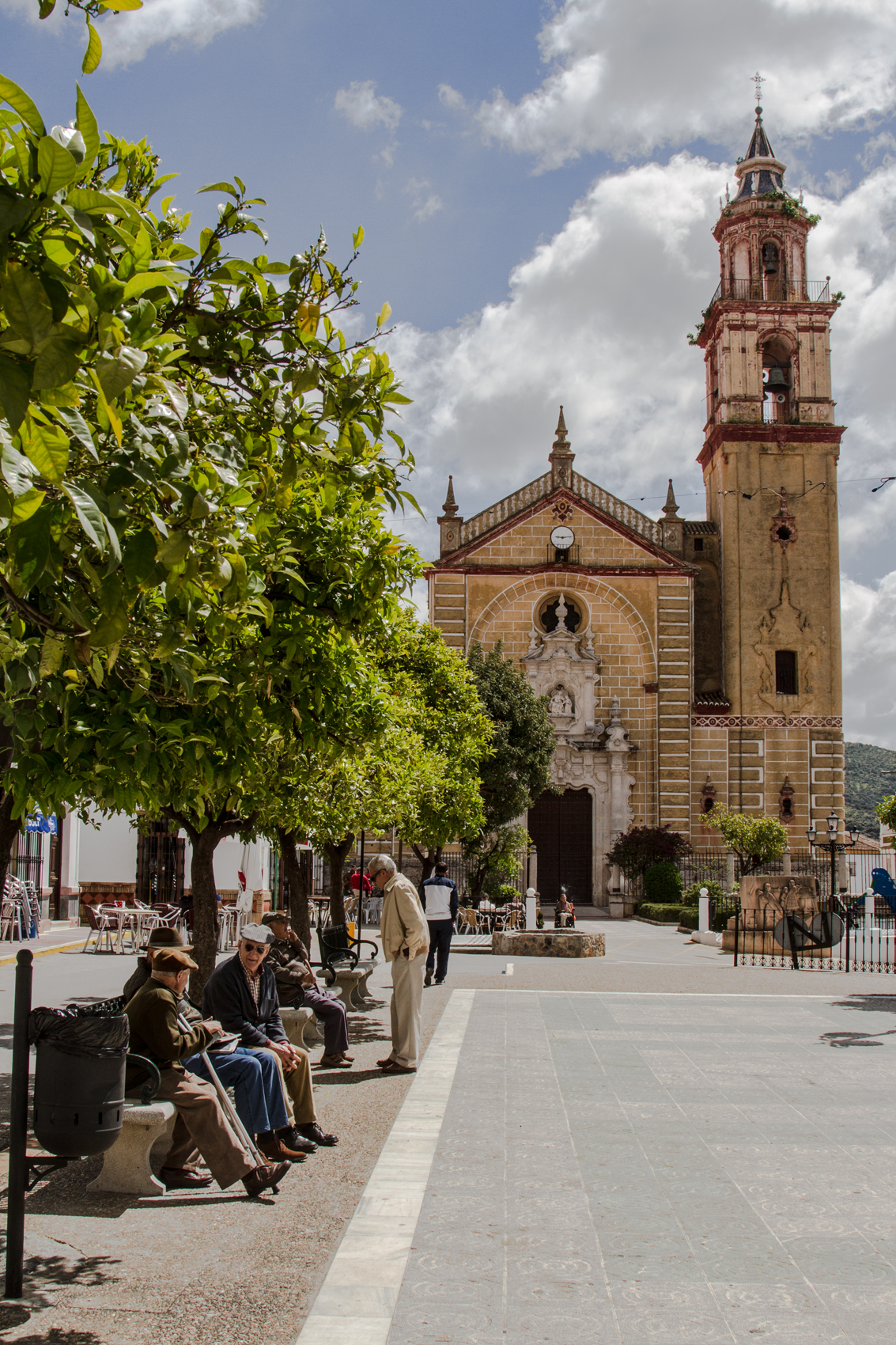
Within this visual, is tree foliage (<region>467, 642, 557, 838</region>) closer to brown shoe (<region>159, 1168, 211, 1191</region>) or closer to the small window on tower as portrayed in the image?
the small window on tower

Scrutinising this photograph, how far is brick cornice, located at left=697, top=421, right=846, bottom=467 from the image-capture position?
38000 mm

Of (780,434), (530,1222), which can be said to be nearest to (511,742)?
(780,434)

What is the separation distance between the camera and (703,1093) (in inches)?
307

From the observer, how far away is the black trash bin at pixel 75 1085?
4.37 meters

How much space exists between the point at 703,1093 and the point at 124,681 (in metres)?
5.10

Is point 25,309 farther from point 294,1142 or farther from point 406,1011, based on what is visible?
point 406,1011

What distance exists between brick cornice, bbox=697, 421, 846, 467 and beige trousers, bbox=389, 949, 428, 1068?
32.4 metres

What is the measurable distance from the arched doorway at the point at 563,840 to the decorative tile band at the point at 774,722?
4990mm

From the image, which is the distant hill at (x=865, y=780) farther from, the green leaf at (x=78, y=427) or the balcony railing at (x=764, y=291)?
the green leaf at (x=78, y=427)

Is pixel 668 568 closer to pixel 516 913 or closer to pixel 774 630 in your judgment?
pixel 774 630

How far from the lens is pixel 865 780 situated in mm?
105062

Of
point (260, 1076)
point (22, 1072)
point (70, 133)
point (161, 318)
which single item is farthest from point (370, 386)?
point (260, 1076)

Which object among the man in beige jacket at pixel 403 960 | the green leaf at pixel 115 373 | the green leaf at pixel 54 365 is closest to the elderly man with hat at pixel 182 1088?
the man in beige jacket at pixel 403 960

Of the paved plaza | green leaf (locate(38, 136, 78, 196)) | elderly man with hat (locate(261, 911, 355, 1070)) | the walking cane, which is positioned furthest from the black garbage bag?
elderly man with hat (locate(261, 911, 355, 1070))
